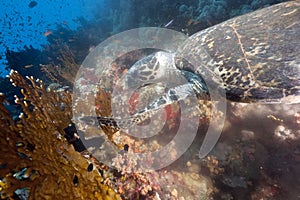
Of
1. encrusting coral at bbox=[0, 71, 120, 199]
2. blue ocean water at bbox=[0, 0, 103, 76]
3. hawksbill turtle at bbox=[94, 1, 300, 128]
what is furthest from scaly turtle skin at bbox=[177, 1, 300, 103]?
blue ocean water at bbox=[0, 0, 103, 76]

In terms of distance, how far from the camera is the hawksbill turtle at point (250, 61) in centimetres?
240

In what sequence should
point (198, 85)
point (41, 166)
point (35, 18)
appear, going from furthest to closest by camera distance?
point (35, 18) < point (198, 85) < point (41, 166)

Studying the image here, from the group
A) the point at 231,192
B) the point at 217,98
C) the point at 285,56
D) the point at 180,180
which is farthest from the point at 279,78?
the point at 180,180

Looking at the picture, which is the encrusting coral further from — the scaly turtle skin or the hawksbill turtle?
the scaly turtle skin

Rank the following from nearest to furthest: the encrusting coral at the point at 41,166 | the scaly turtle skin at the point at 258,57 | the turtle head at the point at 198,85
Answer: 1. the encrusting coral at the point at 41,166
2. the scaly turtle skin at the point at 258,57
3. the turtle head at the point at 198,85

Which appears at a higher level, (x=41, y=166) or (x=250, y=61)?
(x=41, y=166)

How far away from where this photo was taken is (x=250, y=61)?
2561mm

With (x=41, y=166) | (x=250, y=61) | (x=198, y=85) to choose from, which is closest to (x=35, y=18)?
(x=198, y=85)

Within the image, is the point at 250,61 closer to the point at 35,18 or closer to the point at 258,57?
the point at 258,57

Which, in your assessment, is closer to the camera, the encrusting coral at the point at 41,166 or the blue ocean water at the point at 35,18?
the encrusting coral at the point at 41,166

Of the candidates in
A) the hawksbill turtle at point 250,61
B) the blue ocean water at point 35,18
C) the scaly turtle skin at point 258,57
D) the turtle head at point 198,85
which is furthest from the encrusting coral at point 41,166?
the blue ocean water at point 35,18

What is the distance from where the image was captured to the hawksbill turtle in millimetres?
2396

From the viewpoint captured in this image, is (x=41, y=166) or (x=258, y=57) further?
(x=258, y=57)

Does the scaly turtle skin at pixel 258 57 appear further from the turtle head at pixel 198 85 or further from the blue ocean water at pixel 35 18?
the blue ocean water at pixel 35 18
